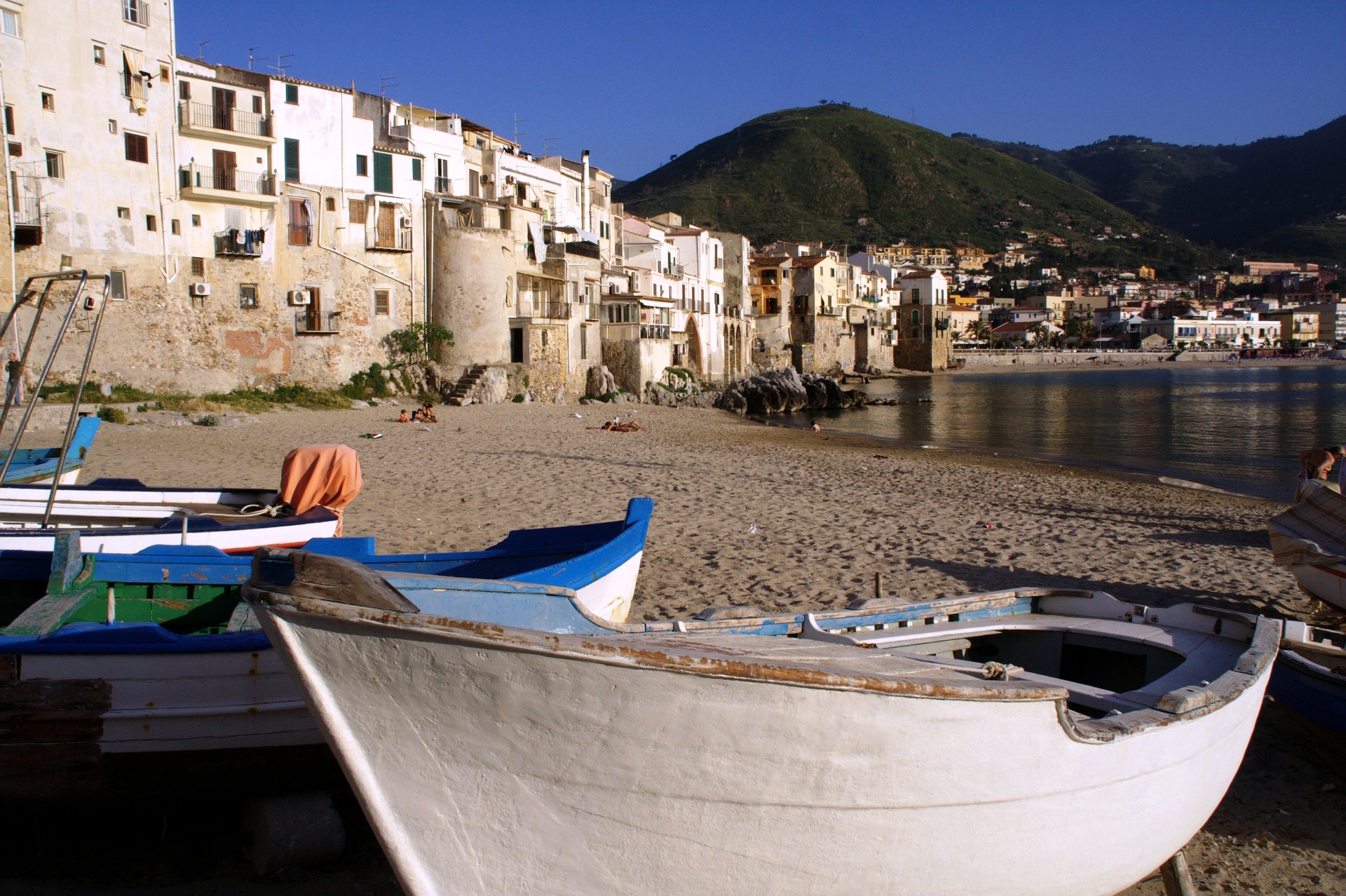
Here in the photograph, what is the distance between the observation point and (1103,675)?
5.87 meters

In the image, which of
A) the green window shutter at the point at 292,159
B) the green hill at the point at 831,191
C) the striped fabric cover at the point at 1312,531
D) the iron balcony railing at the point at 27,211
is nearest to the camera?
the striped fabric cover at the point at 1312,531

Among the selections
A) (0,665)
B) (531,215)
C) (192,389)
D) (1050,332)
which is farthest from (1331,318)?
(0,665)

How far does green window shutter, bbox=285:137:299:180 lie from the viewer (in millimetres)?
30516

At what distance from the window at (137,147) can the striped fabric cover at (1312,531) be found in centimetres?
3025

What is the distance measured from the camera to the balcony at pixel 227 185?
28.0 meters

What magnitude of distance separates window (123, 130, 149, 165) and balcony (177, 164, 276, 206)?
1137 millimetres

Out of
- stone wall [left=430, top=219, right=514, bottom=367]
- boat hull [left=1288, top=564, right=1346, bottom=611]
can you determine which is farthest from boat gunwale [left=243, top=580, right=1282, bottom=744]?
stone wall [left=430, top=219, right=514, bottom=367]

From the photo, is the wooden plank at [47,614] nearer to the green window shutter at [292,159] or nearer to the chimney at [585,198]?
the green window shutter at [292,159]

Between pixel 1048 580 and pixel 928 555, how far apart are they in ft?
4.91

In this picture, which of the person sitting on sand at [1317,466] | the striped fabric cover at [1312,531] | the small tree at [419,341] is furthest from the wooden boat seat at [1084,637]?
the small tree at [419,341]

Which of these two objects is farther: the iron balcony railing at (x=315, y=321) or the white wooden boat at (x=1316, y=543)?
the iron balcony railing at (x=315, y=321)

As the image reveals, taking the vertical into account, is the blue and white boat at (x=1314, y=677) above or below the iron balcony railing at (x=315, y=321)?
below

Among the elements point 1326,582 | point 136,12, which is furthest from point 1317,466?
point 136,12

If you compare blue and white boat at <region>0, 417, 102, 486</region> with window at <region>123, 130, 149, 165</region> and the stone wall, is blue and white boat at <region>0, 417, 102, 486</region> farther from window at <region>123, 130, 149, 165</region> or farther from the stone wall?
the stone wall
